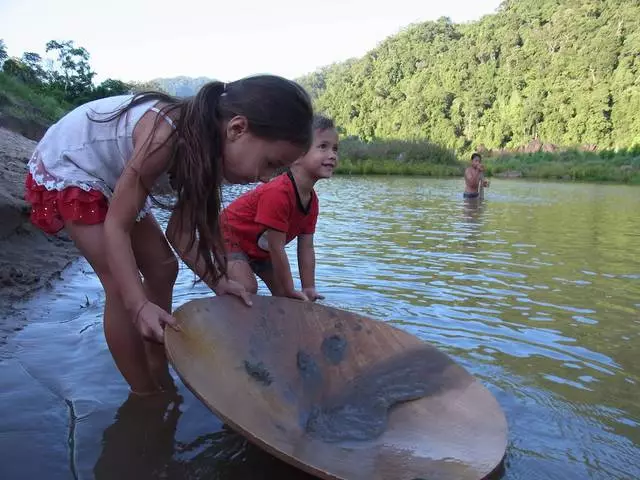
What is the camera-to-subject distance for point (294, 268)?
16.7 feet

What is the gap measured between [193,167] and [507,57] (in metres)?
65.4

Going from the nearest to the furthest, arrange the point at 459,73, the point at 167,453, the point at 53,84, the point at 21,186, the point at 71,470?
the point at 71,470 < the point at 167,453 < the point at 21,186 < the point at 53,84 < the point at 459,73

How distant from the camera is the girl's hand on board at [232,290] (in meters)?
2.25

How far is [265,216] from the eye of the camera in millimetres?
2873

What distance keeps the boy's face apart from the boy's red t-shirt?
11 cm

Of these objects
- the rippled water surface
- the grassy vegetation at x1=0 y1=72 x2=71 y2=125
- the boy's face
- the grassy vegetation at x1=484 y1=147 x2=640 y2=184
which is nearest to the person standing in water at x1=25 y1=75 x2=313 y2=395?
the rippled water surface

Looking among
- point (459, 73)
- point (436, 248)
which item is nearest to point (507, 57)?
point (459, 73)

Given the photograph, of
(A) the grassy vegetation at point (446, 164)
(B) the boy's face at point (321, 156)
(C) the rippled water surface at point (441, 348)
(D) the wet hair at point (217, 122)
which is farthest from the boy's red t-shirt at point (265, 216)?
(A) the grassy vegetation at point (446, 164)

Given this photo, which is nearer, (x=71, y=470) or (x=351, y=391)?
(x=71, y=470)

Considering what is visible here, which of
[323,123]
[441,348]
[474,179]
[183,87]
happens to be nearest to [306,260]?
[323,123]

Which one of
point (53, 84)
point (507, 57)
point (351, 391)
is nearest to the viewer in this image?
point (351, 391)

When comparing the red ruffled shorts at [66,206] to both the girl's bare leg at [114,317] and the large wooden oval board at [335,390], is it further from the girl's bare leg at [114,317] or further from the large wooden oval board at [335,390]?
the large wooden oval board at [335,390]

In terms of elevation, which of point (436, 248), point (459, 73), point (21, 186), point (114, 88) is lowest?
point (436, 248)

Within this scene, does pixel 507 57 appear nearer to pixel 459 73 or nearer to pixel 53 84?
pixel 459 73
